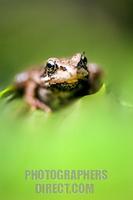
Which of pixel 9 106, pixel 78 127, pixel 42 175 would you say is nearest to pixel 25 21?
pixel 9 106

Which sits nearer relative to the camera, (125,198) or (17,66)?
(125,198)

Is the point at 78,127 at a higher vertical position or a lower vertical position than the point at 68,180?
higher

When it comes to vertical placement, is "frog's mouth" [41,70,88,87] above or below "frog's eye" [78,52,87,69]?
below

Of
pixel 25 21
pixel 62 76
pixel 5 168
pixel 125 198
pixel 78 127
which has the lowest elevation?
pixel 125 198

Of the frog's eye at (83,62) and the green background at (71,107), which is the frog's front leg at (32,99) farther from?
the frog's eye at (83,62)

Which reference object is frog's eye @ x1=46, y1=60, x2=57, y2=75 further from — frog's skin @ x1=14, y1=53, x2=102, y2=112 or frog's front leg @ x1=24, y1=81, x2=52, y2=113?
frog's front leg @ x1=24, y1=81, x2=52, y2=113

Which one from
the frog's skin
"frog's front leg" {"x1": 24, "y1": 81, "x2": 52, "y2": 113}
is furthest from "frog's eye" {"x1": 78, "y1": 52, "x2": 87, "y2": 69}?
"frog's front leg" {"x1": 24, "y1": 81, "x2": 52, "y2": 113}

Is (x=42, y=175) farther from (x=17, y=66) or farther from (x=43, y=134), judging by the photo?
(x=17, y=66)
